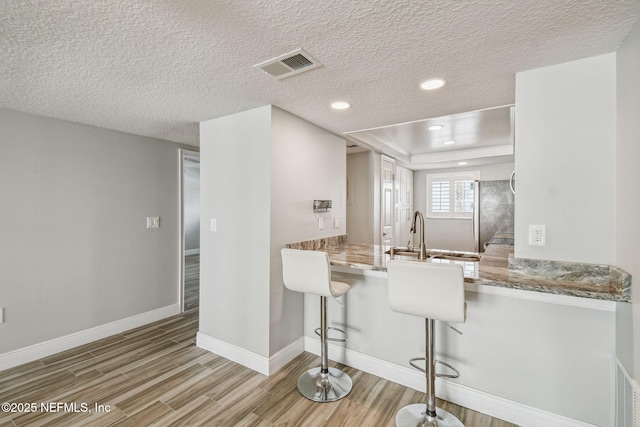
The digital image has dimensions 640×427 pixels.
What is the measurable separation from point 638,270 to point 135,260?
4.23 m

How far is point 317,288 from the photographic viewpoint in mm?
2090

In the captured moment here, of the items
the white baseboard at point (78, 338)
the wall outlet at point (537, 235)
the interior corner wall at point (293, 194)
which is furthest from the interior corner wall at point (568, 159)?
the white baseboard at point (78, 338)

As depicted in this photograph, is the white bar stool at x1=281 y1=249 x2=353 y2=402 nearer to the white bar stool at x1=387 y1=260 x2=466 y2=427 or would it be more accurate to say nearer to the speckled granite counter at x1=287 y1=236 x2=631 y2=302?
the speckled granite counter at x1=287 y1=236 x2=631 y2=302

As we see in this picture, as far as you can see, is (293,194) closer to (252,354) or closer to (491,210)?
(252,354)

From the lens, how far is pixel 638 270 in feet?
4.29

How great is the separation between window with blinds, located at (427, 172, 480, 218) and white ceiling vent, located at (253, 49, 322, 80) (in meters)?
5.13

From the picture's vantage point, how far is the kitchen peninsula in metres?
1.62

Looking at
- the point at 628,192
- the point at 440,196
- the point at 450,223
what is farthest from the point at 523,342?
the point at 440,196

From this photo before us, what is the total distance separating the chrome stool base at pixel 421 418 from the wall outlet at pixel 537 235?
124cm

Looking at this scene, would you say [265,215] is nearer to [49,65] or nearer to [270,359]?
[270,359]

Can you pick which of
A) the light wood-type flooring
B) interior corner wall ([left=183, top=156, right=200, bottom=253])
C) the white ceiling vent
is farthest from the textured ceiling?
interior corner wall ([left=183, top=156, right=200, bottom=253])

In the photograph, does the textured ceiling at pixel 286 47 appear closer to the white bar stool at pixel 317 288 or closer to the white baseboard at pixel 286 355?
the white bar stool at pixel 317 288

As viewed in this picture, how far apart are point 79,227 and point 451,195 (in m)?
6.16

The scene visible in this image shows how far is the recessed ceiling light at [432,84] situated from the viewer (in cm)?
193
